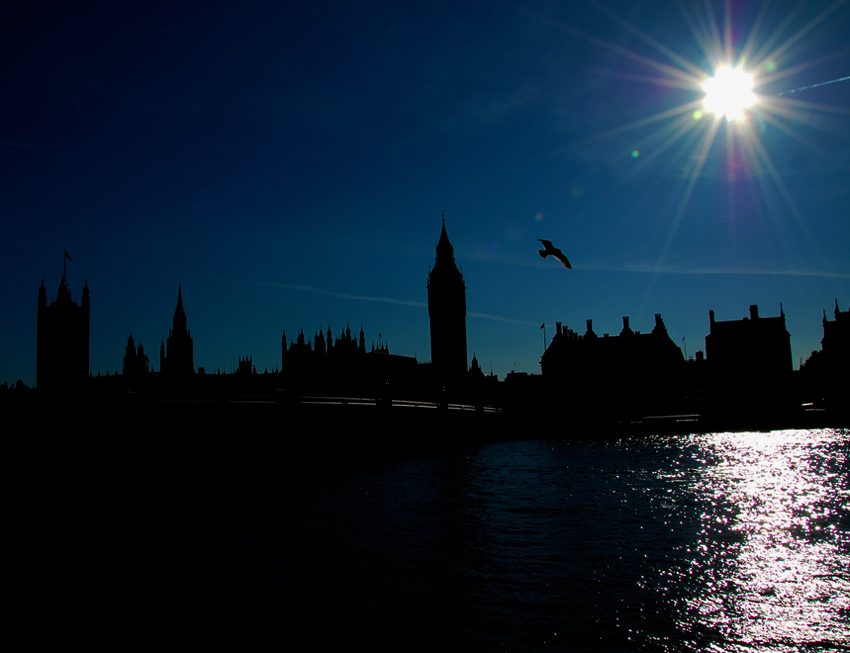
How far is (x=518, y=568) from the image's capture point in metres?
15.5

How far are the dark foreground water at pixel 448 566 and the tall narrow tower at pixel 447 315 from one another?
10633 centimetres

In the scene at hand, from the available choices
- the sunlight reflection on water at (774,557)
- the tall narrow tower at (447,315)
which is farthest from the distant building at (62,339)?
the sunlight reflection on water at (774,557)

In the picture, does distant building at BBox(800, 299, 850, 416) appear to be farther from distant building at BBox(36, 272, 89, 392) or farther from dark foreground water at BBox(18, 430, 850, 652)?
distant building at BBox(36, 272, 89, 392)

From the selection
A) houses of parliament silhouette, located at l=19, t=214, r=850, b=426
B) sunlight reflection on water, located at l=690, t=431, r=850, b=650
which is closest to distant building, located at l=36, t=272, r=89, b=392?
houses of parliament silhouette, located at l=19, t=214, r=850, b=426

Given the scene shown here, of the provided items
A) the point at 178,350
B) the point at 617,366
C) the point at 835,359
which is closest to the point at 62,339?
the point at 178,350

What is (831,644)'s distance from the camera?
34.7 ft

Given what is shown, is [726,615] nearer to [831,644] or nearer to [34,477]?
[831,644]

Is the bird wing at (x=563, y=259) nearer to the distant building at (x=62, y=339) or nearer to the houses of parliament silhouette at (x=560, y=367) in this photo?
the houses of parliament silhouette at (x=560, y=367)

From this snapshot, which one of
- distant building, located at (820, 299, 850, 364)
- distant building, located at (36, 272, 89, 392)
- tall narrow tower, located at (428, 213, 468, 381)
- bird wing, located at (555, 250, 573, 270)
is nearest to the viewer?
bird wing, located at (555, 250, 573, 270)

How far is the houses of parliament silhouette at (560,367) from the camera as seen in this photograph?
91.0m

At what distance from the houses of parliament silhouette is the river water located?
54.7ft

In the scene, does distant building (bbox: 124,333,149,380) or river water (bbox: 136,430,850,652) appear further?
distant building (bbox: 124,333,149,380)

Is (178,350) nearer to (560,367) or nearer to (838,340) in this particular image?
(560,367)

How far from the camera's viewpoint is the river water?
11.3 m
